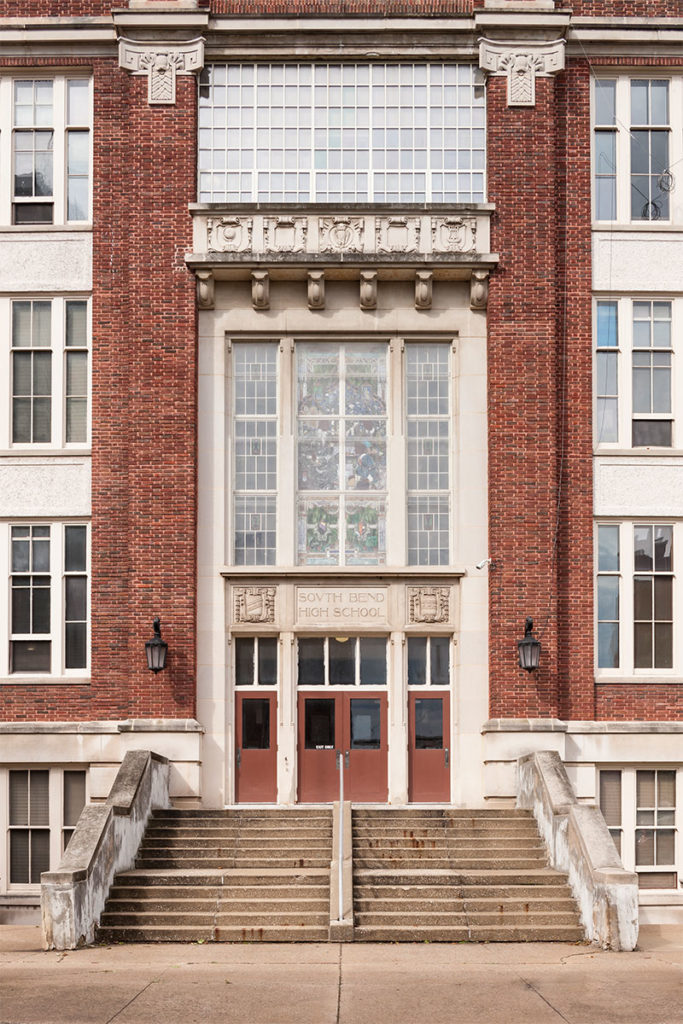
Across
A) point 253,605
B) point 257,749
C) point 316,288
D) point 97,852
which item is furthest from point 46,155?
point 97,852

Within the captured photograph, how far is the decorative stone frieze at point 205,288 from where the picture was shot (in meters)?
24.2

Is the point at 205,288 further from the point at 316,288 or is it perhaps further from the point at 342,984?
the point at 342,984

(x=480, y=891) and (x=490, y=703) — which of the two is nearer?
(x=480, y=891)

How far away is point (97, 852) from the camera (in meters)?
18.8

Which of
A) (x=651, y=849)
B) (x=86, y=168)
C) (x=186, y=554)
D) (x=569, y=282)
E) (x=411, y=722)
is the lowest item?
(x=651, y=849)

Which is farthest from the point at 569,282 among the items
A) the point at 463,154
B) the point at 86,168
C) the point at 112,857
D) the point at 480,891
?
the point at 112,857

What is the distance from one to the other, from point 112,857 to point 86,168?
11.8 m

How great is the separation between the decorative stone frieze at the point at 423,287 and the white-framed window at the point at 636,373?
286 cm

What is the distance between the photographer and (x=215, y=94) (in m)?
24.8

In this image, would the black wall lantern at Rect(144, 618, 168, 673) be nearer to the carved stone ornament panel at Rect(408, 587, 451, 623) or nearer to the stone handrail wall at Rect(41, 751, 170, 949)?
the stone handrail wall at Rect(41, 751, 170, 949)

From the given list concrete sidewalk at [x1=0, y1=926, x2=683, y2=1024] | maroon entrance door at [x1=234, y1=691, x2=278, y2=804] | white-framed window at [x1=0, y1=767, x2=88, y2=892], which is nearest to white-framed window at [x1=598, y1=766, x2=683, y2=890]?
concrete sidewalk at [x1=0, y1=926, x2=683, y2=1024]

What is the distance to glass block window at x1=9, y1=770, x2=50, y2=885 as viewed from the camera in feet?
77.8

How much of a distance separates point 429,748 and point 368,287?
25.2ft

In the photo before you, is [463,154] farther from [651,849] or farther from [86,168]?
[651,849]
